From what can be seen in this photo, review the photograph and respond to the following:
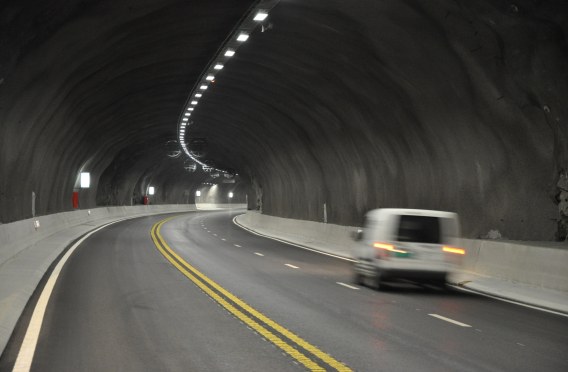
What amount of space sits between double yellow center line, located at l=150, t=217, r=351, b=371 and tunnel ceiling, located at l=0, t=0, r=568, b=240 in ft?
20.3

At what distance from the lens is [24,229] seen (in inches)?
923

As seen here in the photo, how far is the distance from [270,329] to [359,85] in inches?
567

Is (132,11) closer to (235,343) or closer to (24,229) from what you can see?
(24,229)

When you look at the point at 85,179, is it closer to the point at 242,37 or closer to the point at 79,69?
the point at 79,69

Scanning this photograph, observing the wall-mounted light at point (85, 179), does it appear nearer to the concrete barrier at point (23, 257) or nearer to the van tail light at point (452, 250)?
the concrete barrier at point (23, 257)

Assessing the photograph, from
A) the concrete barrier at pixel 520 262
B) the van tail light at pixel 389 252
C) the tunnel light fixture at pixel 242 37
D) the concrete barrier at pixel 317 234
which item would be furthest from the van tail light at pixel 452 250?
the tunnel light fixture at pixel 242 37

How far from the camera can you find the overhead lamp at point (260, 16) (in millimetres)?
A: 19047

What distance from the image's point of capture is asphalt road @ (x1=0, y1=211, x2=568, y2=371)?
8570 millimetres

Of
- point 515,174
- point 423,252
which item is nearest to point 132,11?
point 423,252

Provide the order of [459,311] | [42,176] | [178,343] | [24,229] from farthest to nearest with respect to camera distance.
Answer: [42,176] < [24,229] < [459,311] < [178,343]

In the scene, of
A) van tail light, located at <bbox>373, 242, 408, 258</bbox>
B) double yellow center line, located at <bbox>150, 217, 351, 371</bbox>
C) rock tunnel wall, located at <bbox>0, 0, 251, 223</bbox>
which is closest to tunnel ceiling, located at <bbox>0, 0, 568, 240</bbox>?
rock tunnel wall, located at <bbox>0, 0, 251, 223</bbox>

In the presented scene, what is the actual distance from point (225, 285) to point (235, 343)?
649cm

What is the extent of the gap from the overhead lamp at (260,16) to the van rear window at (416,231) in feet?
20.6

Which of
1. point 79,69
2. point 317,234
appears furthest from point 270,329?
point 317,234
